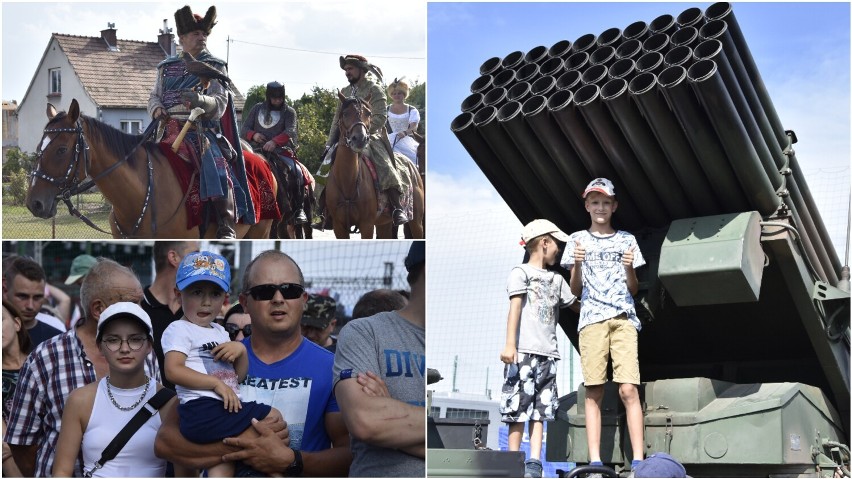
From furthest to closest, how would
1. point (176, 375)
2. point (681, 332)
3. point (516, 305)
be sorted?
point (681, 332), point (516, 305), point (176, 375)

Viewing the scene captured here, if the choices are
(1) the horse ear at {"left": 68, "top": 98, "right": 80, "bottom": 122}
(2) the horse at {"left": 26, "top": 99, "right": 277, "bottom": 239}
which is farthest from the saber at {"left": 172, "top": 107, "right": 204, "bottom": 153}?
(1) the horse ear at {"left": 68, "top": 98, "right": 80, "bottom": 122}

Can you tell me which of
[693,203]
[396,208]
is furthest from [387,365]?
[396,208]

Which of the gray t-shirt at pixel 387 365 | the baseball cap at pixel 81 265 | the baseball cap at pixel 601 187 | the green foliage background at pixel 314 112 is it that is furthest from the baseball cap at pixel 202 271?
the green foliage background at pixel 314 112

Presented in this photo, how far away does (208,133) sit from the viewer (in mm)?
9406

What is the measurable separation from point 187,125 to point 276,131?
2.53ft

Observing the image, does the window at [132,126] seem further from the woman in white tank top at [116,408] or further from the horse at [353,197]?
the woman in white tank top at [116,408]

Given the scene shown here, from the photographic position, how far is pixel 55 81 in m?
8.64

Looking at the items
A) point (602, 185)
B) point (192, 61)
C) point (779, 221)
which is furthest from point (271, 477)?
point (192, 61)

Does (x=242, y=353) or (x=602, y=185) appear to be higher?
(x=602, y=185)

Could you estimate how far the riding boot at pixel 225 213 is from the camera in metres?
9.61

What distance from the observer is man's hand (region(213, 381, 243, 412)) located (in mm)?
4934

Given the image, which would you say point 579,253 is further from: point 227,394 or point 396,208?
point 396,208

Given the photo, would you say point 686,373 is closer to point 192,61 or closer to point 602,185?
point 602,185

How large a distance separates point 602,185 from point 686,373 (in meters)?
1.93
